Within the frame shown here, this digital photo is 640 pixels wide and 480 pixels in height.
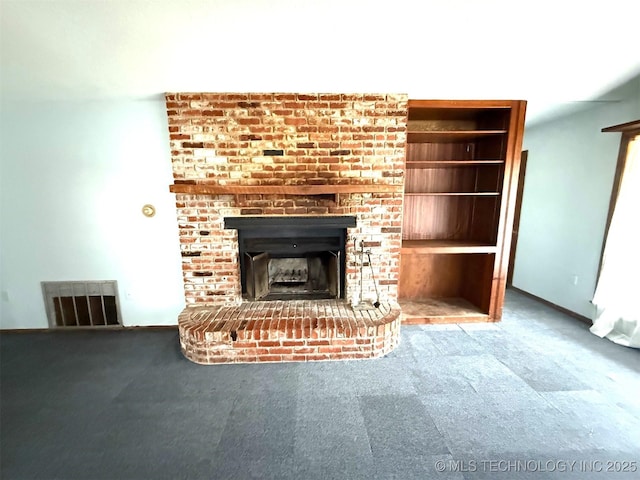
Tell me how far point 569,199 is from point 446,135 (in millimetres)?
1732

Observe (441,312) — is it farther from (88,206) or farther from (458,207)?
(88,206)

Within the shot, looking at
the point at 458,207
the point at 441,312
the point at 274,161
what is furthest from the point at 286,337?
the point at 458,207

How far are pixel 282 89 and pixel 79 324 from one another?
10.3ft

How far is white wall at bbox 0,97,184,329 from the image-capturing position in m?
2.37

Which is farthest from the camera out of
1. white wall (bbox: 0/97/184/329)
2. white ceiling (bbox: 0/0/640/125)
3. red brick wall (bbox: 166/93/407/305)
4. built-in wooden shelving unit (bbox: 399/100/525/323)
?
built-in wooden shelving unit (bbox: 399/100/525/323)

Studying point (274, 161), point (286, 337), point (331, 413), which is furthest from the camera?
point (274, 161)

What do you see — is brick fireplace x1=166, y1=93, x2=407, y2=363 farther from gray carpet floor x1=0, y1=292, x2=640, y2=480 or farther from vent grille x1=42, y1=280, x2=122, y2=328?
vent grille x1=42, y1=280, x2=122, y2=328

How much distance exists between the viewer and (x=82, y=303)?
2.68 metres

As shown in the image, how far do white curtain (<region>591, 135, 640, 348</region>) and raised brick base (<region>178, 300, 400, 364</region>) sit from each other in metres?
2.07

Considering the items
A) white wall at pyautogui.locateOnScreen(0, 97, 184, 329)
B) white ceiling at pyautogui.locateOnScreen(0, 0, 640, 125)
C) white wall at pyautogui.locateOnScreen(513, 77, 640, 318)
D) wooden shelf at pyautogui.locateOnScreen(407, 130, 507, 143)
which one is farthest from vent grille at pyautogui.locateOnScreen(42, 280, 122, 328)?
white wall at pyautogui.locateOnScreen(513, 77, 640, 318)

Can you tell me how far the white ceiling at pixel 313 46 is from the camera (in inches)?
60.6

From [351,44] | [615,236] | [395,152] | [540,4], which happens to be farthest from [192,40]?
[615,236]

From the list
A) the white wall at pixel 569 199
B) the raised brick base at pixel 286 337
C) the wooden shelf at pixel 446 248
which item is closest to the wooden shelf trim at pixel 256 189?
the wooden shelf at pixel 446 248

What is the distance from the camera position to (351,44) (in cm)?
174
